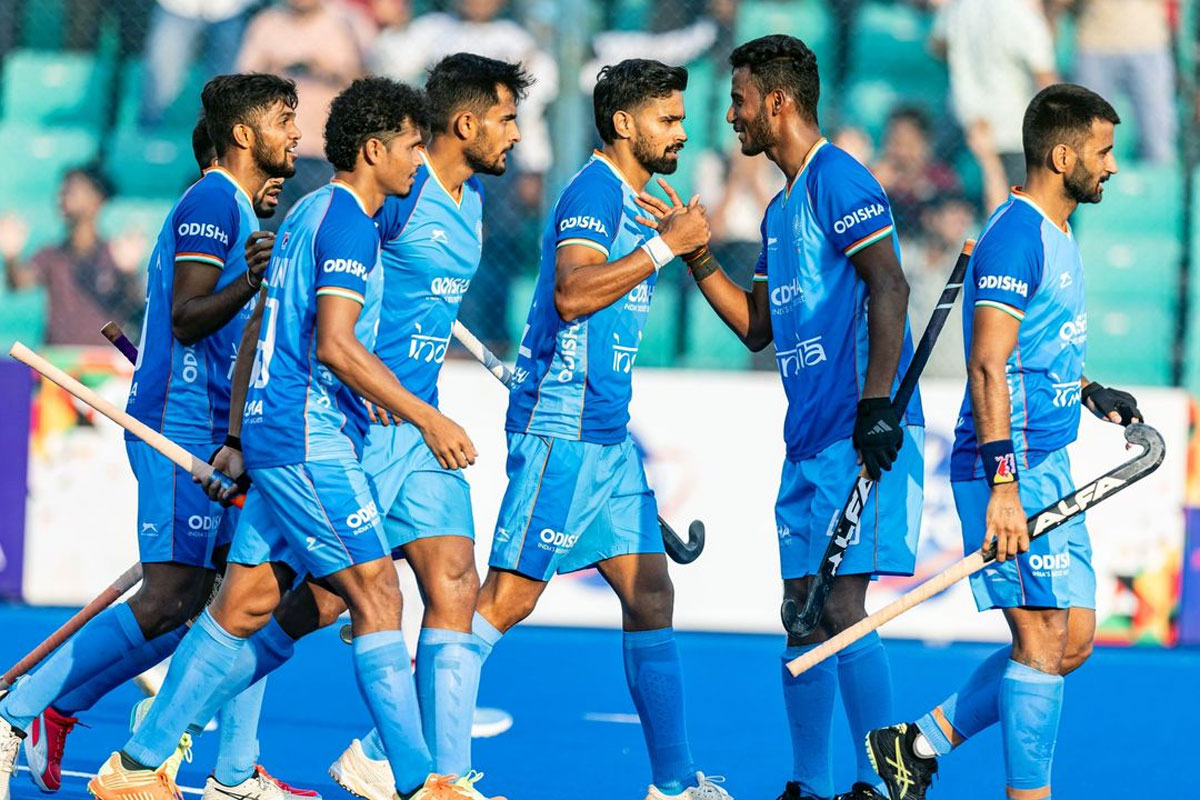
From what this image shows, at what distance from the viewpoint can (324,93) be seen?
10.2 meters

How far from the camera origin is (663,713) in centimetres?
512

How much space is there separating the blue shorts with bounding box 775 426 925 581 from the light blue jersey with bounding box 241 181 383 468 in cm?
135

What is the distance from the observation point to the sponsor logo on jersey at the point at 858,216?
16.0ft

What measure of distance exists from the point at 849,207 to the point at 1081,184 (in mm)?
647

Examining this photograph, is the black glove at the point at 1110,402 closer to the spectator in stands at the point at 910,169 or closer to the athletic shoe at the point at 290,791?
the athletic shoe at the point at 290,791

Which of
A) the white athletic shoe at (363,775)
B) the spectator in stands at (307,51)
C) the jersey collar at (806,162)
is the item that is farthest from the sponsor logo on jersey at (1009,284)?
the spectator in stands at (307,51)

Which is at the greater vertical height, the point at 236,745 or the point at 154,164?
the point at 154,164

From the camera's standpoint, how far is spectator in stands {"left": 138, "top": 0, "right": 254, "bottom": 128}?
33.7 feet

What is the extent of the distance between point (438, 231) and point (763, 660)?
373cm

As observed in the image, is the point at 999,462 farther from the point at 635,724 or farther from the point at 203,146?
the point at 203,146

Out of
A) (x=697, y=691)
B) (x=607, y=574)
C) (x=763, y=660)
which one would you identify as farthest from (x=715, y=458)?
(x=607, y=574)

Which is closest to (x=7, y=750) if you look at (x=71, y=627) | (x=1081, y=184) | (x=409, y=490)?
(x=71, y=627)

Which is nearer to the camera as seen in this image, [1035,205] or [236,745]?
[1035,205]

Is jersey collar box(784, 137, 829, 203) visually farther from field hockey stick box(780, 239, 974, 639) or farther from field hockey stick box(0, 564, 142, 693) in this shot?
field hockey stick box(0, 564, 142, 693)
